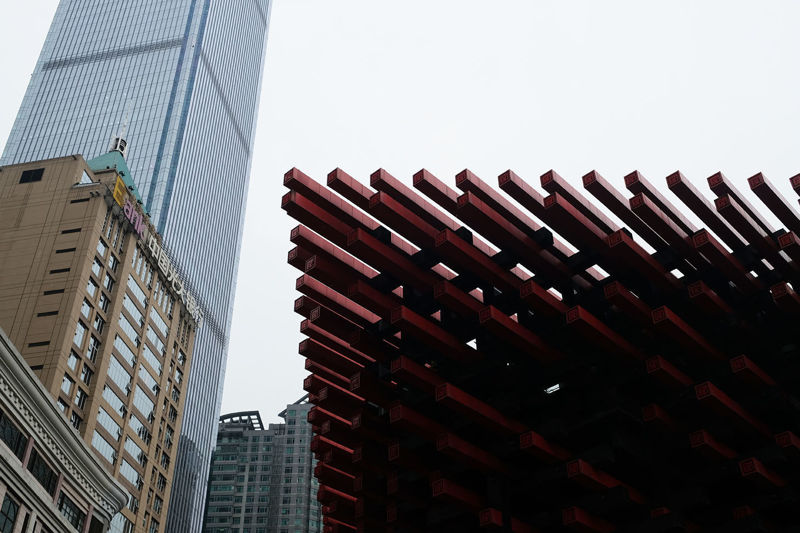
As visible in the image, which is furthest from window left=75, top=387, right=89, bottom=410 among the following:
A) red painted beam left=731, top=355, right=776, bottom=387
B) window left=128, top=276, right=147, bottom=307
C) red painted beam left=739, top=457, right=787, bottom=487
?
red painted beam left=739, top=457, right=787, bottom=487

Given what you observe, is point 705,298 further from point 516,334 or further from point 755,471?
point 516,334

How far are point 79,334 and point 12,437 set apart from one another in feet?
110

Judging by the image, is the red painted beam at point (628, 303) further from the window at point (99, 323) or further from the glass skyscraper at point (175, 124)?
the glass skyscraper at point (175, 124)

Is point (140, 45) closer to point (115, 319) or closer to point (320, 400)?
point (115, 319)

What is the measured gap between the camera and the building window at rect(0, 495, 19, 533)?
38.9m

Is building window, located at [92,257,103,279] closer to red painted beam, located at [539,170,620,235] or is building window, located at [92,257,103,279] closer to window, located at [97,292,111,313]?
window, located at [97,292,111,313]

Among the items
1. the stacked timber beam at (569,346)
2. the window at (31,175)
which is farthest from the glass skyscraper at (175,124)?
the stacked timber beam at (569,346)

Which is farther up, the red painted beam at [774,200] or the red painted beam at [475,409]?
the red painted beam at [774,200]

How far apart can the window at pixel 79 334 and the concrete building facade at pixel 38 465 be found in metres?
22.8

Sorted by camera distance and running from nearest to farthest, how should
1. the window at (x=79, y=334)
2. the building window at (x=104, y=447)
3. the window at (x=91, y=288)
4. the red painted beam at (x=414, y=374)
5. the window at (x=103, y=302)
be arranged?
the red painted beam at (x=414, y=374) → the building window at (x=104, y=447) → the window at (x=79, y=334) → the window at (x=91, y=288) → the window at (x=103, y=302)

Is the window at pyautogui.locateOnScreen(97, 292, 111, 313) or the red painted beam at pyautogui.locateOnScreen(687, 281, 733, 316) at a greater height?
the window at pyautogui.locateOnScreen(97, 292, 111, 313)

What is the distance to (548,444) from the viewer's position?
3031 cm

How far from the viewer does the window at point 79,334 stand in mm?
72500

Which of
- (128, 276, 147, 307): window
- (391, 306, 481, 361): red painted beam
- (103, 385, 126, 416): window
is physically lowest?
(391, 306, 481, 361): red painted beam
